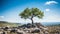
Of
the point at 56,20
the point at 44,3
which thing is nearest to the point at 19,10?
the point at 44,3

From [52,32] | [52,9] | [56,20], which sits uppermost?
[52,9]

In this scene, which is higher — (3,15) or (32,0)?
(32,0)

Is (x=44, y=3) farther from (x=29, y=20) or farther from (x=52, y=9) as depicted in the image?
(x=29, y=20)

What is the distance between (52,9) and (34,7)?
0.65m

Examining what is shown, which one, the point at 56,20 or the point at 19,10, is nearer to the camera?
the point at 56,20

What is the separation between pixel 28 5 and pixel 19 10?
390 mm

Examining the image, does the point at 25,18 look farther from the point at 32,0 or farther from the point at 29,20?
the point at 32,0

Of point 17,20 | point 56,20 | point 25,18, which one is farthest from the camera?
point 25,18

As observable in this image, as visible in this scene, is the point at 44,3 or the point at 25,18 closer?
the point at 44,3

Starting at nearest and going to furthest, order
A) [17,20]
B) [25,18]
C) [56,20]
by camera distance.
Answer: [56,20] → [17,20] → [25,18]

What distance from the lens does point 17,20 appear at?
6.54 metres

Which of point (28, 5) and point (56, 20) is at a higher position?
point (28, 5)

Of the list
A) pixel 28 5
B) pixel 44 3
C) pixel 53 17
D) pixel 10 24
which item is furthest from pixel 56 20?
pixel 10 24

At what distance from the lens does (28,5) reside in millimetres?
6465
